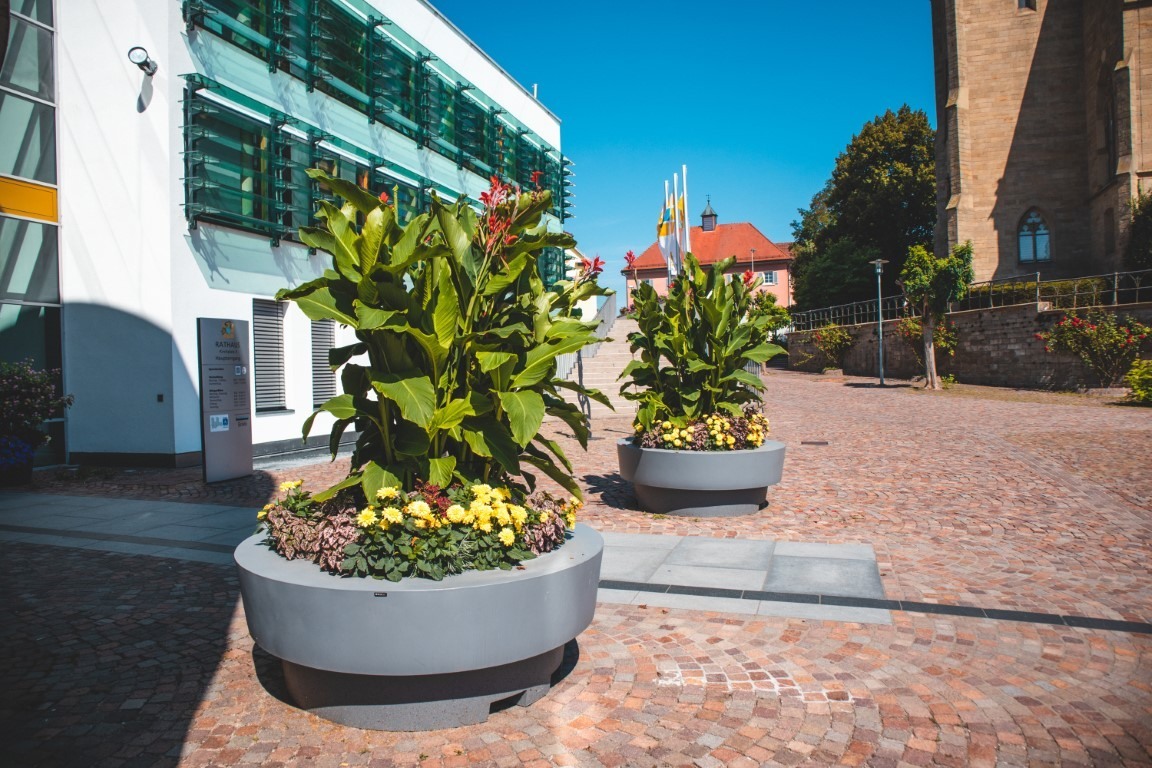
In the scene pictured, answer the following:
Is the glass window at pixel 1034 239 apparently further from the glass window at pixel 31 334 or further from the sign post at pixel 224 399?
the glass window at pixel 31 334

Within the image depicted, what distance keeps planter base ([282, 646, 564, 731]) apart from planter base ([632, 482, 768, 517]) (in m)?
4.74

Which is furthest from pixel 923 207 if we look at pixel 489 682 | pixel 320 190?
pixel 489 682

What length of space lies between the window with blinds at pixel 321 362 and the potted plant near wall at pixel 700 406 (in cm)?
908

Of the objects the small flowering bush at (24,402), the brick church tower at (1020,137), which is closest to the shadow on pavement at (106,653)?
the small flowering bush at (24,402)

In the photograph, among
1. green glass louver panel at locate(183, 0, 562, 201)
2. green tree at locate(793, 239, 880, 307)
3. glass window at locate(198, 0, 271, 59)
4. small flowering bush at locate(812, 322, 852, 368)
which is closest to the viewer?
glass window at locate(198, 0, 271, 59)

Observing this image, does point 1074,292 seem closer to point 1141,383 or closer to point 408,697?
point 1141,383

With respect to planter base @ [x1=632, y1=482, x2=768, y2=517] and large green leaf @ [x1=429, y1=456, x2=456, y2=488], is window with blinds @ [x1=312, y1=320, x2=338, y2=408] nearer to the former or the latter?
planter base @ [x1=632, y1=482, x2=768, y2=517]

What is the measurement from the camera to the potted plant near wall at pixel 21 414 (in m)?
10.6

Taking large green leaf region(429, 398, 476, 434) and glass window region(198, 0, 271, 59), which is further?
glass window region(198, 0, 271, 59)

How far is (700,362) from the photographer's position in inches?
320

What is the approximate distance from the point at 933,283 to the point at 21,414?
24619 millimetres

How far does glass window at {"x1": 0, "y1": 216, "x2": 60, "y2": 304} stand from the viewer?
12688mm

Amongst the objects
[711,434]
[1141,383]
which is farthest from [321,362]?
[1141,383]

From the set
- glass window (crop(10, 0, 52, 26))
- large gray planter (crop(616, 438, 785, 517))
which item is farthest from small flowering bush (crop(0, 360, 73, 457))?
large gray planter (crop(616, 438, 785, 517))
